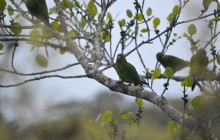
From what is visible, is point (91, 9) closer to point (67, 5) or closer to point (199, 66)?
point (67, 5)

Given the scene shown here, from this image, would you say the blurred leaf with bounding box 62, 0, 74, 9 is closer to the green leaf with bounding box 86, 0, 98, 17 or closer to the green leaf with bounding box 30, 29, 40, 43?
the green leaf with bounding box 86, 0, 98, 17

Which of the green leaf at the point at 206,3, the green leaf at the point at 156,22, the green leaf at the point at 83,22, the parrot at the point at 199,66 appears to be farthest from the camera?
the green leaf at the point at 83,22

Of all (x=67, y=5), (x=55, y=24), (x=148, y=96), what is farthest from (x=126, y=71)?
(x=67, y=5)

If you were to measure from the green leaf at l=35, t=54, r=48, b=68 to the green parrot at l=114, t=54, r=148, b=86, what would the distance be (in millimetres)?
539

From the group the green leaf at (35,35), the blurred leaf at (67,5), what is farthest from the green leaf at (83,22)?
the green leaf at (35,35)

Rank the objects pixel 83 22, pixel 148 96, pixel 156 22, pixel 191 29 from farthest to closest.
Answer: pixel 83 22 < pixel 156 22 < pixel 191 29 < pixel 148 96

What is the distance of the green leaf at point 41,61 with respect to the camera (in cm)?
311

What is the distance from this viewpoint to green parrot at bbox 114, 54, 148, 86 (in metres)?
2.99

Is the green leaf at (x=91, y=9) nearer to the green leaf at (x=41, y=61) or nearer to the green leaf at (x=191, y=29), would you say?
the green leaf at (x=41, y=61)

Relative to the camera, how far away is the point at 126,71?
3.09 m

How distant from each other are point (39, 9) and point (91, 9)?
2.19 ft

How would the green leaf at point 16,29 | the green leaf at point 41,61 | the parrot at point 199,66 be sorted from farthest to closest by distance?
the green leaf at point 41,61, the green leaf at point 16,29, the parrot at point 199,66

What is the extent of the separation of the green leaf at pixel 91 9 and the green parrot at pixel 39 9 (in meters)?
0.58

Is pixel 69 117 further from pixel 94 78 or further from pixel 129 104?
pixel 129 104
